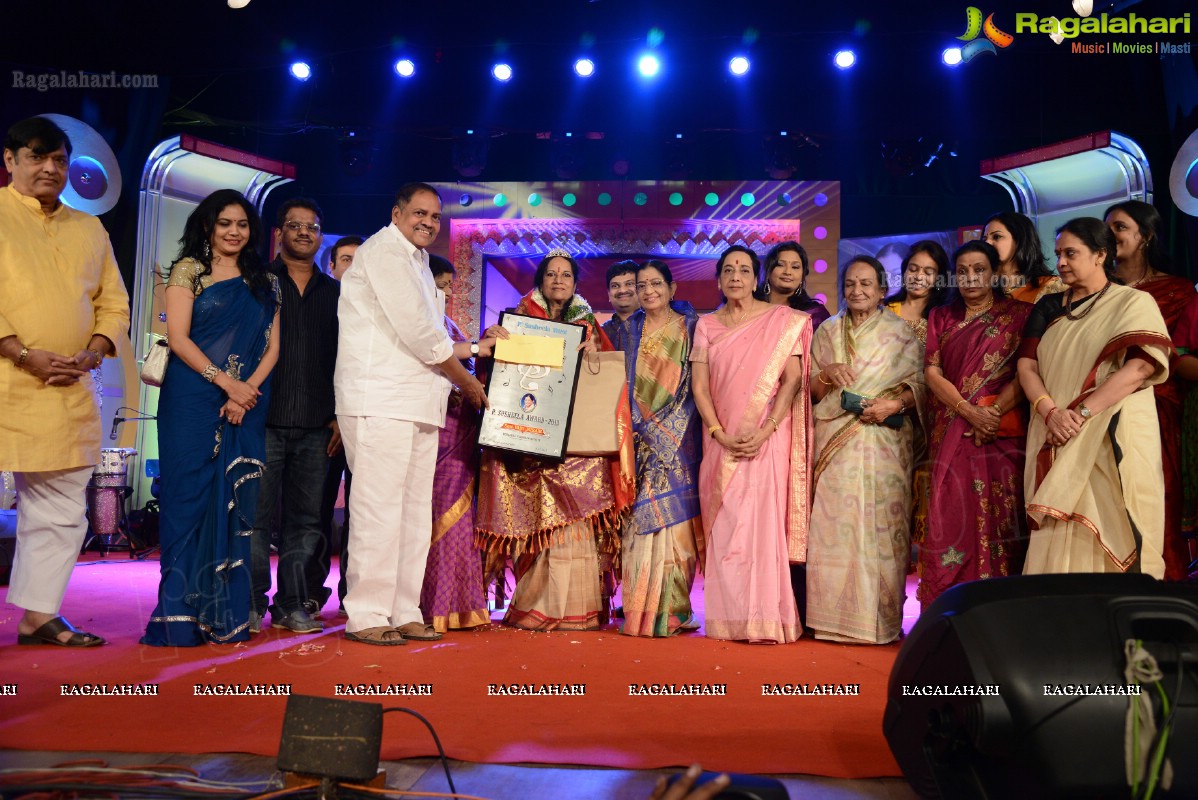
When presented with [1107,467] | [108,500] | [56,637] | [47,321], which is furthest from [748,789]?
[108,500]

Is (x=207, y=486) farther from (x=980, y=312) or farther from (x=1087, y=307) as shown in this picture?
(x=1087, y=307)

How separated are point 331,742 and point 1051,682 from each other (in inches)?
47.8

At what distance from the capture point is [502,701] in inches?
108

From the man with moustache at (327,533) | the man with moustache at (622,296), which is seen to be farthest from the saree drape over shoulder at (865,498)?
the man with moustache at (327,533)

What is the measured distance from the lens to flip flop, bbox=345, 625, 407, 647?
3.59m

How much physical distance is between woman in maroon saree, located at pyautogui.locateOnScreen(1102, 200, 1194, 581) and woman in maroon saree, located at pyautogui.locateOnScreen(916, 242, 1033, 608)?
0.45 meters

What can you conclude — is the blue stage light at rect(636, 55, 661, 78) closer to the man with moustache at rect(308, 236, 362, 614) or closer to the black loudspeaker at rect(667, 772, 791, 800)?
the man with moustache at rect(308, 236, 362, 614)

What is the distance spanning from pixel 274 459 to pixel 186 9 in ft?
15.1

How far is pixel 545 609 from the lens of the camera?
13.8 feet

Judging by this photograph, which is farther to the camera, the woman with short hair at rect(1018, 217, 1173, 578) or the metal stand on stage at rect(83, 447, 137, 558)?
the metal stand on stage at rect(83, 447, 137, 558)

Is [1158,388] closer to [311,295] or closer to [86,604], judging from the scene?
[311,295]

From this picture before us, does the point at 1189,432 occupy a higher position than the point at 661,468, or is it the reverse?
the point at 1189,432

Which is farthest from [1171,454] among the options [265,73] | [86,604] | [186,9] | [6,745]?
[265,73]

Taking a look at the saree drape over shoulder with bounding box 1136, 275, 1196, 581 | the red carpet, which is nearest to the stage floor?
the red carpet
